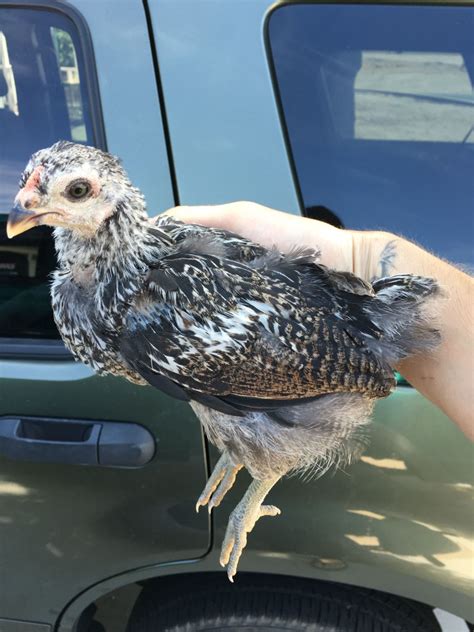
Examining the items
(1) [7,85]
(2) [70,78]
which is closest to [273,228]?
(2) [70,78]

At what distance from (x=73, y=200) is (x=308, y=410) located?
0.71 meters

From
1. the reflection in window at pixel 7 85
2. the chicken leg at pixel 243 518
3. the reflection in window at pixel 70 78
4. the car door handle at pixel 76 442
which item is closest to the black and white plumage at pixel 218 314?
the chicken leg at pixel 243 518

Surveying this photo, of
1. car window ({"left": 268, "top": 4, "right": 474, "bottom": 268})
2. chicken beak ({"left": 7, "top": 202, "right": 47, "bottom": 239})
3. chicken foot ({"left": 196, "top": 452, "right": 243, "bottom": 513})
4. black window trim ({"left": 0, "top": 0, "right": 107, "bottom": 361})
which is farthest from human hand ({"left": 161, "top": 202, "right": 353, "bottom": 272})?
chicken foot ({"left": 196, "top": 452, "right": 243, "bottom": 513})

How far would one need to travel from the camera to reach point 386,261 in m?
1.66

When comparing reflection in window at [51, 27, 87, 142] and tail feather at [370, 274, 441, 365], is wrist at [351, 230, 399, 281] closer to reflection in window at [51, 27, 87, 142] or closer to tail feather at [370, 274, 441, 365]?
tail feather at [370, 274, 441, 365]

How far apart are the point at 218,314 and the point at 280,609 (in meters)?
1.16

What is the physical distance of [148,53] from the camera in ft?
6.00

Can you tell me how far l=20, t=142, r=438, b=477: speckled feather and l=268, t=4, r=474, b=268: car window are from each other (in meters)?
0.48

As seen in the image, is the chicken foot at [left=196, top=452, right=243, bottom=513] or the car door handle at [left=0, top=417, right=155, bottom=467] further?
the car door handle at [left=0, top=417, right=155, bottom=467]

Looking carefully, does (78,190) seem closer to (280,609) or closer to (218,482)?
(218,482)

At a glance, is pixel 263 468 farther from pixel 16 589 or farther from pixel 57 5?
pixel 57 5

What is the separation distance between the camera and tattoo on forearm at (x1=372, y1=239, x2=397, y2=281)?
166 centimetres

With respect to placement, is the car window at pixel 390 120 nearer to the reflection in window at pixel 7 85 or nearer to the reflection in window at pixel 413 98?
the reflection in window at pixel 413 98

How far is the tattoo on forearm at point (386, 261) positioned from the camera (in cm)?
166
